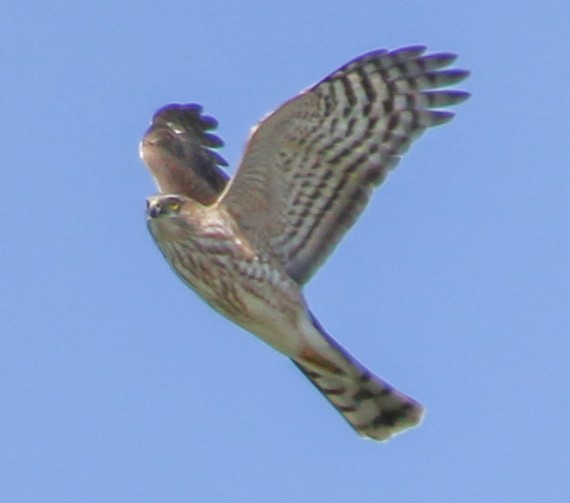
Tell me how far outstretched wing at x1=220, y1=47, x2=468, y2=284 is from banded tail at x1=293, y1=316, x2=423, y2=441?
698 millimetres

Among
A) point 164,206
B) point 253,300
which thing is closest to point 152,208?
point 164,206

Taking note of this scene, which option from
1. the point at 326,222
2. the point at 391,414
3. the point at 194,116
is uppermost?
the point at 194,116

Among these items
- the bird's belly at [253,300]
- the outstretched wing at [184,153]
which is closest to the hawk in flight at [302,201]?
the bird's belly at [253,300]

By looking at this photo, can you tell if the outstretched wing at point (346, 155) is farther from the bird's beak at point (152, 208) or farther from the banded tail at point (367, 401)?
the banded tail at point (367, 401)

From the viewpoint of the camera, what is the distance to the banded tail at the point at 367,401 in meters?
14.4

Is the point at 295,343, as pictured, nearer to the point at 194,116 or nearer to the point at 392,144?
the point at 392,144

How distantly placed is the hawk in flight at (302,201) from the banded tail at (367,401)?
0.09ft

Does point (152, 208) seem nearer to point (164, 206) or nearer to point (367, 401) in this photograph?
point (164, 206)

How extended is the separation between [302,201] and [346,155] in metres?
0.37

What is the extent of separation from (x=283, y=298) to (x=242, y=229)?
0.47 m

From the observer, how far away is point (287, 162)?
1394 centimetres

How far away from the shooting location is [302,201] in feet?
46.3

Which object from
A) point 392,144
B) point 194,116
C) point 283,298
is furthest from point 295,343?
point 194,116

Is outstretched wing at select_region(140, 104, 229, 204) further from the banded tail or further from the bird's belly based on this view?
the banded tail
